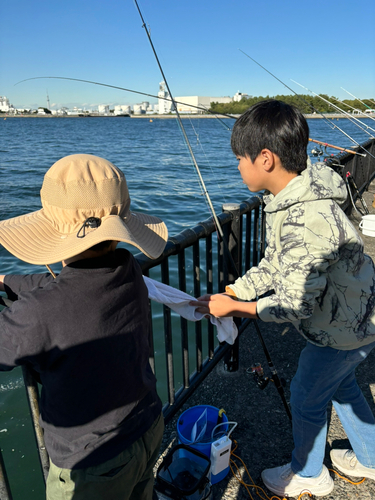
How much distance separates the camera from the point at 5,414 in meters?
4.45

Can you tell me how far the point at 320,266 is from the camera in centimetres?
159

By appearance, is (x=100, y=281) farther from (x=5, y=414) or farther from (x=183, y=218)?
(x=183, y=218)

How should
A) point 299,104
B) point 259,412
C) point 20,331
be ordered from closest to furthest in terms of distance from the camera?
point 20,331 < point 259,412 < point 299,104

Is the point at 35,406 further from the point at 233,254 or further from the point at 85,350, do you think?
the point at 233,254

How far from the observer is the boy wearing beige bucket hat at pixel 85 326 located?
1.17m

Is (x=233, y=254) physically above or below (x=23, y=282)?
below

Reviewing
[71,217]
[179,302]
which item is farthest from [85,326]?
[179,302]

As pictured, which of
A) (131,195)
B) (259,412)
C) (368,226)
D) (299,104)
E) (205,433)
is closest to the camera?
(205,433)

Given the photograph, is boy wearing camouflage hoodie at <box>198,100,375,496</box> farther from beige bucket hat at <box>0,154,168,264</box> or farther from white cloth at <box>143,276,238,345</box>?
beige bucket hat at <box>0,154,168,264</box>

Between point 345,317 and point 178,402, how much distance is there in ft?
4.65

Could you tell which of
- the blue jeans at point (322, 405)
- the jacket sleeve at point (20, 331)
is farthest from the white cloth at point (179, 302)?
the jacket sleeve at point (20, 331)

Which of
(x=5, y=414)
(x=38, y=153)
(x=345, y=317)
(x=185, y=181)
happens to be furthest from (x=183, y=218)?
(x=38, y=153)

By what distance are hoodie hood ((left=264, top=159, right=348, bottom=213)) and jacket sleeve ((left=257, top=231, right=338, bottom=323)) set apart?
0.14 m

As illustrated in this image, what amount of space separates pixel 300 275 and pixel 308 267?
0.15 feet
